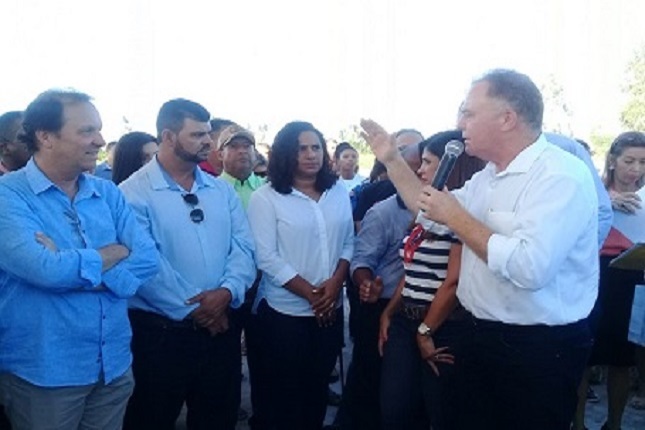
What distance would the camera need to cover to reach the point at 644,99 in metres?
26.8

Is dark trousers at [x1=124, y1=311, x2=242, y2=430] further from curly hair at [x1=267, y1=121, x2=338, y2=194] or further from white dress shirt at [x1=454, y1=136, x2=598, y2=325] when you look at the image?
white dress shirt at [x1=454, y1=136, x2=598, y2=325]

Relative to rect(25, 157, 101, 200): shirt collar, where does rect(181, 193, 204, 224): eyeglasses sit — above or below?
below

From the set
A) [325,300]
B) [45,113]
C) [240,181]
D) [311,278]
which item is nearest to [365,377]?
[325,300]

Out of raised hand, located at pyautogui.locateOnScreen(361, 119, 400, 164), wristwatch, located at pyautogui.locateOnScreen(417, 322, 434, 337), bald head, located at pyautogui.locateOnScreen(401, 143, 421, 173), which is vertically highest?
raised hand, located at pyautogui.locateOnScreen(361, 119, 400, 164)

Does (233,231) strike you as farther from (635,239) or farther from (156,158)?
(635,239)

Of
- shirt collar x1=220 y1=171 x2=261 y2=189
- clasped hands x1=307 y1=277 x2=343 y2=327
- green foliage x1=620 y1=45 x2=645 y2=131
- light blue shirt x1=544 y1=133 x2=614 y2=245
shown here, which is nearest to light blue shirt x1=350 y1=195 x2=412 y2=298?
clasped hands x1=307 y1=277 x2=343 y2=327

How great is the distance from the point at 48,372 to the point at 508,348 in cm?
184

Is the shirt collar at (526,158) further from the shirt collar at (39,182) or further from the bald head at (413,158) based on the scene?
the shirt collar at (39,182)

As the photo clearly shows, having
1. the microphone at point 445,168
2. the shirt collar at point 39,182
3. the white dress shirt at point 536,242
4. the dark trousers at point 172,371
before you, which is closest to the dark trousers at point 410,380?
the white dress shirt at point 536,242

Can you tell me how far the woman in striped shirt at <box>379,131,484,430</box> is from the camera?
2869 millimetres

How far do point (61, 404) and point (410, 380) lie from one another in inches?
65.4

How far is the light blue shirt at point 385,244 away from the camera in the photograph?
11.4ft

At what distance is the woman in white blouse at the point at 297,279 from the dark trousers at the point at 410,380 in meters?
0.55

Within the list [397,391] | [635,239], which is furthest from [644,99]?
[397,391]
